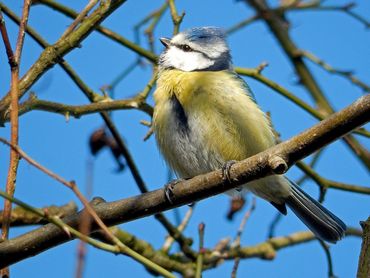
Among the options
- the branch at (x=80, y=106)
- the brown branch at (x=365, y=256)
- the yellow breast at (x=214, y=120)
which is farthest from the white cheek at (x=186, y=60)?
the brown branch at (x=365, y=256)

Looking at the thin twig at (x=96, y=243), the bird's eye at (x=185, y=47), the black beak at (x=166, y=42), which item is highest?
the black beak at (x=166, y=42)

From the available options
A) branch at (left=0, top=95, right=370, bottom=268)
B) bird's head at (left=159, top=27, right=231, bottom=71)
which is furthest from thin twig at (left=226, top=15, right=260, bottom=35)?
branch at (left=0, top=95, right=370, bottom=268)

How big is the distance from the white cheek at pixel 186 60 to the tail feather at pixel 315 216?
924mm

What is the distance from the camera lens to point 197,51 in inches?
160

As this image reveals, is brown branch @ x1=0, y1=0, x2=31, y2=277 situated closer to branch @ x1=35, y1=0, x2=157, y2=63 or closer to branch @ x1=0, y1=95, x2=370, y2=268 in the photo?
branch @ x1=0, y1=95, x2=370, y2=268

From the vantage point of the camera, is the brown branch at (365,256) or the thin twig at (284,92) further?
the thin twig at (284,92)

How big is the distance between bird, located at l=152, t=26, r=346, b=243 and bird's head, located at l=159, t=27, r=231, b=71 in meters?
0.12

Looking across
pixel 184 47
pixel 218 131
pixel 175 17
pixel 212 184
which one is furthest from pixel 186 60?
pixel 212 184

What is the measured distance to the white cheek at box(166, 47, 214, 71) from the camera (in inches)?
Answer: 152

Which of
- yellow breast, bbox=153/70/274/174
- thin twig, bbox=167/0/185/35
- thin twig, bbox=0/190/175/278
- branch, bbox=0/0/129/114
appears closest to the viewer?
thin twig, bbox=0/190/175/278

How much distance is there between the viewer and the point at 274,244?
3934 millimetres

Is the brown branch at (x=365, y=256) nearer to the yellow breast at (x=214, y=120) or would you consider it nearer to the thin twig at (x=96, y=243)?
the thin twig at (x=96, y=243)

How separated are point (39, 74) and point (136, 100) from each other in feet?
2.58

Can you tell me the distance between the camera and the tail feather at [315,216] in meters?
3.47
